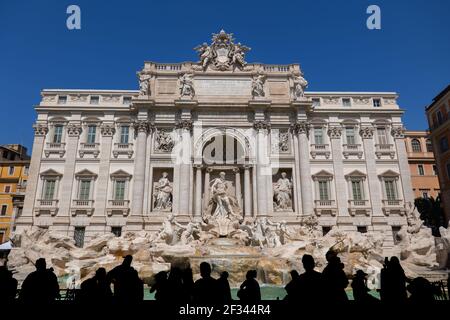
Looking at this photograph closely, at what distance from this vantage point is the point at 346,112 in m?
29.2

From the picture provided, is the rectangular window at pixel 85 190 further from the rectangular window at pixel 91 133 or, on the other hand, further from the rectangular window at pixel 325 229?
the rectangular window at pixel 325 229

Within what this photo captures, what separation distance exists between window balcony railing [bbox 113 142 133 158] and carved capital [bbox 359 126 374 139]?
66.1ft

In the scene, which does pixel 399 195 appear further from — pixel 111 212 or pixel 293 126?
pixel 111 212

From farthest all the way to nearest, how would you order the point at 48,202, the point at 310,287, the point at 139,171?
1. the point at 139,171
2. the point at 48,202
3. the point at 310,287

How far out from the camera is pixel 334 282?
564 centimetres

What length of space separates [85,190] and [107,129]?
215 inches

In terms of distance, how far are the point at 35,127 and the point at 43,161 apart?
315 cm

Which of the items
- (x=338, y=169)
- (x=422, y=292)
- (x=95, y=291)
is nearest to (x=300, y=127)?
(x=338, y=169)

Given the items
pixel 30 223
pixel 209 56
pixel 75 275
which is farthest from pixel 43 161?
pixel 209 56

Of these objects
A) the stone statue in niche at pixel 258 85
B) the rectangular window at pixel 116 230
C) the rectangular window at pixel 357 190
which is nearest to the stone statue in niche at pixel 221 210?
the rectangular window at pixel 116 230

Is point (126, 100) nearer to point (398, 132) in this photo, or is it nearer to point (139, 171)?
point (139, 171)

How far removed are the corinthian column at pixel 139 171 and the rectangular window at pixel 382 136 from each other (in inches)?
798

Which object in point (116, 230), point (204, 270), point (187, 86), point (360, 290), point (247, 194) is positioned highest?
point (187, 86)

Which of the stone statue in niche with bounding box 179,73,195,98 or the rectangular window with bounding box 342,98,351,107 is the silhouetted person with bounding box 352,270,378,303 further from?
the rectangular window with bounding box 342,98,351,107
